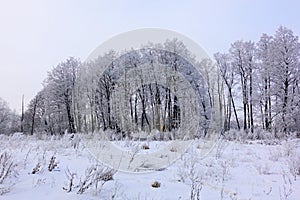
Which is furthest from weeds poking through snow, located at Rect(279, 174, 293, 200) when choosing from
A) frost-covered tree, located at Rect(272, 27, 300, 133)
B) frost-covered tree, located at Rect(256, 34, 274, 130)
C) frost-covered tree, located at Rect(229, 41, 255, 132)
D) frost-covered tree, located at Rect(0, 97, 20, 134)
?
frost-covered tree, located at Rect(0, 97, 20, 134)

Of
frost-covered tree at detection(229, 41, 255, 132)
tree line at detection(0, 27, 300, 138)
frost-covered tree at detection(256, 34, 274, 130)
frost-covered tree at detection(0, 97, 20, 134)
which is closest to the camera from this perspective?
tree line at detection(0, 27, 300, 138)

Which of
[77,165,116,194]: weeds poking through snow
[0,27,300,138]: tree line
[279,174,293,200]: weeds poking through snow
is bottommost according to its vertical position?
[279,174,293,200]: weeds poking through snow

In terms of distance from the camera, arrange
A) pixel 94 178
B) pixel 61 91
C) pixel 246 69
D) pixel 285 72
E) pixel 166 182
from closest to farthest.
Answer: pixel 94 178, pixel 166 182, pixel 285 72, pixel 246 69, pixel 61 91

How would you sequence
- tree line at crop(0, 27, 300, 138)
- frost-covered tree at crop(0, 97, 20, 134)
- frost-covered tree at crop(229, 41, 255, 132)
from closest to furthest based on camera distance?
tree line at crop(0, 27, 300, 138) → frost-covered tree at crop(229, 41, 255, 132) → frost-covered tree at crop(0, 97, 20, 134)

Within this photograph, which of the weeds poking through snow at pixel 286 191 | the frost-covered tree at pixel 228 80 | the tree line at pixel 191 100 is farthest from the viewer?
the frost-covered tree at pixel 228 80

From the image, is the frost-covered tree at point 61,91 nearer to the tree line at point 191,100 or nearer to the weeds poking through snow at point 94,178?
the tree line at point 191,100

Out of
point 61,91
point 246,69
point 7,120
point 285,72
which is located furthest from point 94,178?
point 7,120

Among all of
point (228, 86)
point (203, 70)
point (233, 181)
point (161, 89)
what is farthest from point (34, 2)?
point (228, 86)

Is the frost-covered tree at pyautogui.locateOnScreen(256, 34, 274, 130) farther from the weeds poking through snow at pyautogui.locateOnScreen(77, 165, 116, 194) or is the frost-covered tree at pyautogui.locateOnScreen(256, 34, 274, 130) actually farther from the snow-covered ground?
the weeds poking through snow at pyautogui.locateOnScreen(77, 165, 116, 194)

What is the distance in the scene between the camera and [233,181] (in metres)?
4.85

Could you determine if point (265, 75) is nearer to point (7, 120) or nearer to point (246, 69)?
point (246, 69)

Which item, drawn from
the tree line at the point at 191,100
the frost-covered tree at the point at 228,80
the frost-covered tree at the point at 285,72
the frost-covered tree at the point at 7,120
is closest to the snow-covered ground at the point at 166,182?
the tree line at the point at 191,100

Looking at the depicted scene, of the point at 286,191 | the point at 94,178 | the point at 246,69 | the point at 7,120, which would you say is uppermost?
the point at 246,69

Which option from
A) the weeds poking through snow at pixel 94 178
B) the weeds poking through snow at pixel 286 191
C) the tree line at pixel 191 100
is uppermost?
the tree line at pixel 191 100
